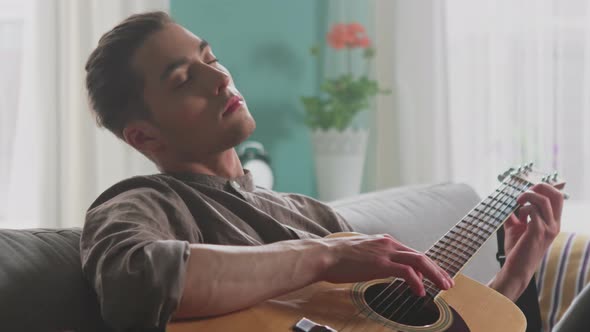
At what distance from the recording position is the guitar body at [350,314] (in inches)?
41.7

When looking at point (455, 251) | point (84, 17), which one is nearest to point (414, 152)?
point (84, 17)

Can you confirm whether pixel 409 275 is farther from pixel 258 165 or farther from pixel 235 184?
pixel 258 165

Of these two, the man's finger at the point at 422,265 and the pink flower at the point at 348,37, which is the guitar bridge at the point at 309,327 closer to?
the man's finger at the point at 422,265

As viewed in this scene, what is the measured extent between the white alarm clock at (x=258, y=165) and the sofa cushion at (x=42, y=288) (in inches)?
72.0

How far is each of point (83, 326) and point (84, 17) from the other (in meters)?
1.92

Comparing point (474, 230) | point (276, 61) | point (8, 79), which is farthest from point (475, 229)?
point (276, 61)

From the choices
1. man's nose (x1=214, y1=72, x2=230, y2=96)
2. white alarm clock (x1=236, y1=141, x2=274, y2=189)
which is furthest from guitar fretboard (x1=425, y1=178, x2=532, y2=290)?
white alarm clock (x1=236, y1=141, x2=274, y2=189)

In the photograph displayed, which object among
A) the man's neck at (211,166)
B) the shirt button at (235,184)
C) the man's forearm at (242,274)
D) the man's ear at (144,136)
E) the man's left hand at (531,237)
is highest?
the man's ear at (144,136)

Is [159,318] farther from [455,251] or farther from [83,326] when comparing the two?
[455,251]

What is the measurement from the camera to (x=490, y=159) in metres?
3.52

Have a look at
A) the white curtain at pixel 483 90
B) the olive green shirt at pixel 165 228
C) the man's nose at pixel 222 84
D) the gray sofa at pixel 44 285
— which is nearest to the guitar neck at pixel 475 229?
the olive green shirt at pixel 165 228

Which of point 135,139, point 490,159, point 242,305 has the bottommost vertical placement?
point 490,159

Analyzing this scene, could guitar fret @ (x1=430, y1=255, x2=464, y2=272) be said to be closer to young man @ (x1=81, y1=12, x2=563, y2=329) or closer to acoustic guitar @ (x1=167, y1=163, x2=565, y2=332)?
acoustic guitar @ (x1=167, y1=163, x2=565, y2=332)

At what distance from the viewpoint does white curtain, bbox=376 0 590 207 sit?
10.9 ft
